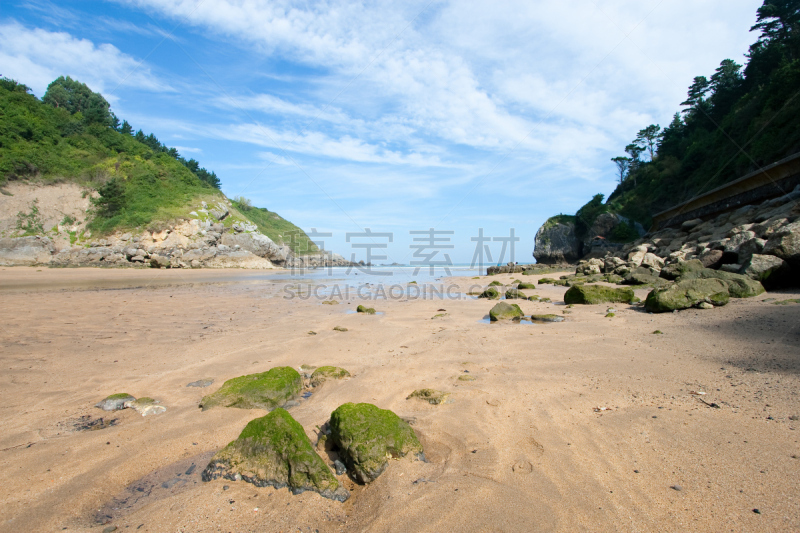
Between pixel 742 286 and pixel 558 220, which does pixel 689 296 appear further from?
pixel 558 220

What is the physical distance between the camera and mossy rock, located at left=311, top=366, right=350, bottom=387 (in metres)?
4.57

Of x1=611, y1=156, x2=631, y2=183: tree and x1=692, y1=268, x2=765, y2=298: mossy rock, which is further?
x1=611, y1=156, x2=631, y2=183: tree

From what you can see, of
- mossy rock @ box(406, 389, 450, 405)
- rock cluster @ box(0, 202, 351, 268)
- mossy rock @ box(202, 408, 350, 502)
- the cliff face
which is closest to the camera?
mossy rock @ box(202, 408, 350, 502)

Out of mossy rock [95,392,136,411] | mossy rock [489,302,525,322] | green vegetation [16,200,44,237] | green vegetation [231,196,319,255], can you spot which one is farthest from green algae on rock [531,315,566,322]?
green vegetation [231,196,319,255]

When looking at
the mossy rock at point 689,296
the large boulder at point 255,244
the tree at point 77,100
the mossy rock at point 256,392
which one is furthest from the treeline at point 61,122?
the mossy rock at point 689,296

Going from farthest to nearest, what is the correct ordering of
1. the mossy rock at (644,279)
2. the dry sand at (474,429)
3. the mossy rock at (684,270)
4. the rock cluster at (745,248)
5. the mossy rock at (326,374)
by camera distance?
the mossy rock at (644,279)
the mossy rock at (684,270)
the rock cluster at (745,248)
the mossy rock at (326,374)
the dry sand at (474,429)

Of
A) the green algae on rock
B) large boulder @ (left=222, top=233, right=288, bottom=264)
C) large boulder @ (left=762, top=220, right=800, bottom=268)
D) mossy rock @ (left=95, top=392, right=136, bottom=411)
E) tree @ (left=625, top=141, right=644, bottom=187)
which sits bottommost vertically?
mossy rock @ (left=95, top=392, right=136, bottom=411)

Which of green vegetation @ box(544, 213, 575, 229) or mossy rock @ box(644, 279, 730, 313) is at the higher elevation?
green vegetation @ box(544, 213, 575, 229)

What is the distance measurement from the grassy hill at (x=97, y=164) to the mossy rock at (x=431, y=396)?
142ft

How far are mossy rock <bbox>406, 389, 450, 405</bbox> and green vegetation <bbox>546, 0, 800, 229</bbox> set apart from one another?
27.6 m

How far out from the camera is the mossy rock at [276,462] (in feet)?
7.72

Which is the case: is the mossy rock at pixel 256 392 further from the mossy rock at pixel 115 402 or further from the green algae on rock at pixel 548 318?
the green algae on rock at pixel 548 318

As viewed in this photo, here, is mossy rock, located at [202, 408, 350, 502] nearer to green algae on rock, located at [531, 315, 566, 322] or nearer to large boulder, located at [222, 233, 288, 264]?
green algae on rock, located at [531, 315, 566, 322]

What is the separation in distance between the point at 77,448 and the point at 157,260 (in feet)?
114
